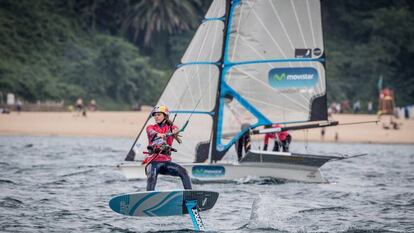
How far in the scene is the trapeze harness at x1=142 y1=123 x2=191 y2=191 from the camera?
17.2m

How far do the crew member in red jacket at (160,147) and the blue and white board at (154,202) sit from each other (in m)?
0.44

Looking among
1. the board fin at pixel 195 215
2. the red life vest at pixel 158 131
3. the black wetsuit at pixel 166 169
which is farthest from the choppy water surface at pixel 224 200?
the red life vest at pixel 158 131

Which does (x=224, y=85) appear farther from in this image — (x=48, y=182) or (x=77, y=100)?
(x=77, y=100)

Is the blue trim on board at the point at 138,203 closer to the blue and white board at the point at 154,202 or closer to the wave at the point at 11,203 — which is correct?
the blue and white board at the point at 154,202

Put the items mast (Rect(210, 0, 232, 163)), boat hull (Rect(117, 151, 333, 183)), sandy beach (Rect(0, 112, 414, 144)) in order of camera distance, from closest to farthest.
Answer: boat hull (Rect(117, 151, 333, 183)) → mast (Rect(210, 0, 232, 163)) → sandy beach (Rect(0, 112, 414, 144))

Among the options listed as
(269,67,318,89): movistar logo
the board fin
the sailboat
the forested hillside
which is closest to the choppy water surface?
the board fin

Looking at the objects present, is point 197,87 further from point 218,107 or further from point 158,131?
point 158,131

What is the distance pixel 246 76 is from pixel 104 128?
24.2 m

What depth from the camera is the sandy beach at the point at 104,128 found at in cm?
4744

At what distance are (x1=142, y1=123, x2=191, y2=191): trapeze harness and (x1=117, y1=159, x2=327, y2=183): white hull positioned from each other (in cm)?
705

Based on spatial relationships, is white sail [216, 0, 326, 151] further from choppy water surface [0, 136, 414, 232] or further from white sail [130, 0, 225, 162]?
choppy water surface [0, 136, 414, 232]

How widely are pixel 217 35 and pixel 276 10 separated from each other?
1.76 metres

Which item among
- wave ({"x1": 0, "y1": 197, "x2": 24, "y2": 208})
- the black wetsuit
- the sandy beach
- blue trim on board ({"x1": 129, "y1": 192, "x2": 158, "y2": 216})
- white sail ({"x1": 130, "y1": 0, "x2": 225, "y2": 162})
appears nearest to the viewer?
blue trim on board ({"x1": 129, "y1": 192, "x2": 158, "y2": 216})

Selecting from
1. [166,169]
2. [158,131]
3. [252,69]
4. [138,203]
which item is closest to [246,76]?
[252,69]
